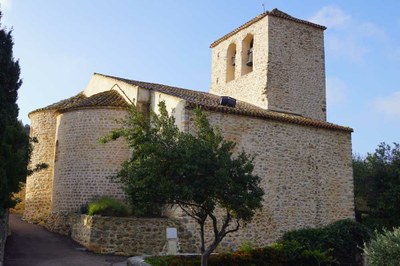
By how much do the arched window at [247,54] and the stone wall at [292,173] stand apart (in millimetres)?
5573

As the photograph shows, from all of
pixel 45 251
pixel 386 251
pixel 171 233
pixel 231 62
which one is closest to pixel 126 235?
pixel 171 233

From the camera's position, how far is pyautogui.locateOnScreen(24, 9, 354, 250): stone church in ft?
53.8

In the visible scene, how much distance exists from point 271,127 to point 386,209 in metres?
6.68

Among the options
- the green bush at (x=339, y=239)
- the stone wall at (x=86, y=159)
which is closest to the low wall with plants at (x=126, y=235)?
the stone wall at (x=86, y=159)

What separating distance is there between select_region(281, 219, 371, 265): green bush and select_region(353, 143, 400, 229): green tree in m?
3.63

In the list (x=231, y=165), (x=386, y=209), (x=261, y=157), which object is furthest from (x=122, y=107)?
(x=386, y=209)

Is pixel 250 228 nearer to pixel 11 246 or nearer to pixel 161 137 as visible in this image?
pixel 161 137

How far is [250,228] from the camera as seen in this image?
16.0m

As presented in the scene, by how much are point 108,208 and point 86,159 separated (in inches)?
105

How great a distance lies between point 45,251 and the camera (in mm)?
13883

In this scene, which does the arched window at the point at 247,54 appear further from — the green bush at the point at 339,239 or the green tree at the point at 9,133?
the green tree at the point at 9,133

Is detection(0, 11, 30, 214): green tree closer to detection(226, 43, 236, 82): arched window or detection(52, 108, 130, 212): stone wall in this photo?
detection(52, 108, 130, 212): stone wall

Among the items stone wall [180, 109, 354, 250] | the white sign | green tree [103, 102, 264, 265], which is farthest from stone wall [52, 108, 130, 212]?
green tree [103, 102, 264, 265]

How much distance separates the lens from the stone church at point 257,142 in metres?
16.4
